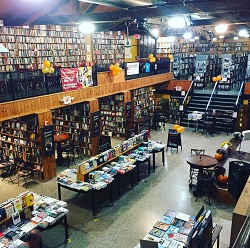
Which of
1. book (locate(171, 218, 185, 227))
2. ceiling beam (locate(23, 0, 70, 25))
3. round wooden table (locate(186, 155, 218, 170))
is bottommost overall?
book (locate(171, 218, 185, 227))

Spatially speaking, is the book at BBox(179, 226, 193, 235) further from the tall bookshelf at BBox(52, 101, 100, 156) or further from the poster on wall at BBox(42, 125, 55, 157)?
the tall bookshelf at BBox(52, 101, 100, 156)

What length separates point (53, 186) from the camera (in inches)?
327

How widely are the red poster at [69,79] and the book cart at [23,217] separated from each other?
4.40m

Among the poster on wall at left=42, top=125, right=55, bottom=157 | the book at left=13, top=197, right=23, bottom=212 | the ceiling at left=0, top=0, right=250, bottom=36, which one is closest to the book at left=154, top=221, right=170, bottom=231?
the book at left=13, top=197, right=23, bottom=212

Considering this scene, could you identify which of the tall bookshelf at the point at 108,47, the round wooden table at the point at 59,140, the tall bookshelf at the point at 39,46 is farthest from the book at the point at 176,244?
the tall bookshelf at the point at 108,47

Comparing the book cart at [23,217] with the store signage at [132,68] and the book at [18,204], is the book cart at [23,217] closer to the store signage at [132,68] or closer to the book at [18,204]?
the book at [18,204]

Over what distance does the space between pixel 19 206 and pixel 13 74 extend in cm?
384

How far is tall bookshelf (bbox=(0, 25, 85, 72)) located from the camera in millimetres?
10719

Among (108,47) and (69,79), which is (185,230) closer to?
(69,79)

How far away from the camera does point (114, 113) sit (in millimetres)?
12562

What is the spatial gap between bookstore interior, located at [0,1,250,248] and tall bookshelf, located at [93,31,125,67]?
0.06 metres

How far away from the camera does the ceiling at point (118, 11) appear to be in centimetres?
Result: 593

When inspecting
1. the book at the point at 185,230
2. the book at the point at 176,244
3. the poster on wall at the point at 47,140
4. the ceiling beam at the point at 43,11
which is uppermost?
the ceiling beam at the point at 43,11

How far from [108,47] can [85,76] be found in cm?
628
